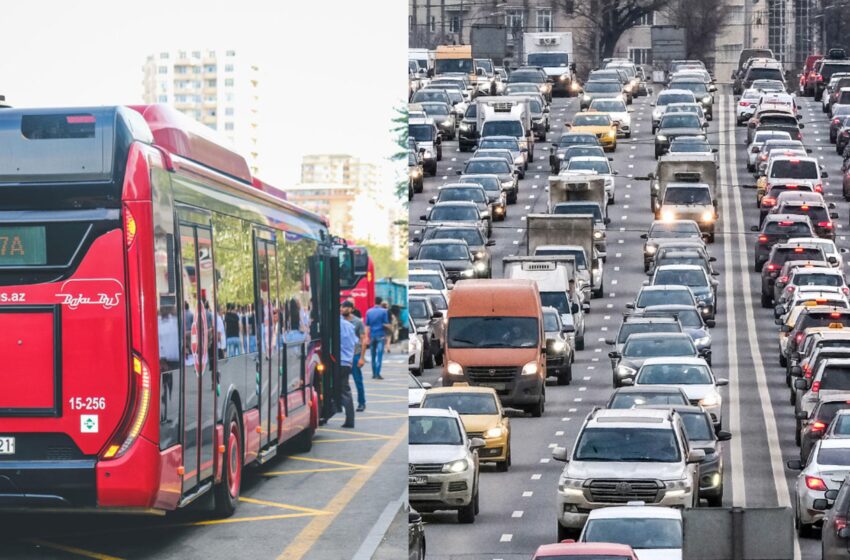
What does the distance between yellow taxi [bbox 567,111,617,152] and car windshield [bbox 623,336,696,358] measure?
4368cm

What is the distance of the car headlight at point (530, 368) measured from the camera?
3634 cm

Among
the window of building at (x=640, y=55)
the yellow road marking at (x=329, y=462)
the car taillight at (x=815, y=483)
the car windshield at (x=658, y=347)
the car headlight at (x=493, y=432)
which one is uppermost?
the window of building at (x=640, y=55)

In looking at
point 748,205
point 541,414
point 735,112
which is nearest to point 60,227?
point 541,414

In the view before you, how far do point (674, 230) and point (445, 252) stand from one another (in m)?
11.9

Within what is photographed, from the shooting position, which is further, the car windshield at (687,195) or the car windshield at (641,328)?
the car windshield at (687,195)

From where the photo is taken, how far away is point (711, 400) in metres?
34.6

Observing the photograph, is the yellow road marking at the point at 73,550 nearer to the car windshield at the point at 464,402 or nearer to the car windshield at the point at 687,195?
the car windshield at the point at 464,402

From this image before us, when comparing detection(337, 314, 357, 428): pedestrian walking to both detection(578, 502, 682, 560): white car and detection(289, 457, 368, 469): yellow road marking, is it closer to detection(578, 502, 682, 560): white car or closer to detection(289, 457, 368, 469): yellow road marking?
detection(289, 457, 368, 469): yellow road marking

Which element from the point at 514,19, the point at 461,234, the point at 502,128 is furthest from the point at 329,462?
the point at 514,19

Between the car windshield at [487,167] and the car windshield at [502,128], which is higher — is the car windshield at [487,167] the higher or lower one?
the lower one

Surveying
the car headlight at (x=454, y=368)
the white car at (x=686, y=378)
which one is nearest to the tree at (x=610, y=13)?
the car headlight at (x=454, y=368)

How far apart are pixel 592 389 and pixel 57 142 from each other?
3868 centimetres

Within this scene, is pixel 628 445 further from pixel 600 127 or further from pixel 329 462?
pixel 600 127

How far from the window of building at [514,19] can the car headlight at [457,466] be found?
264ft
